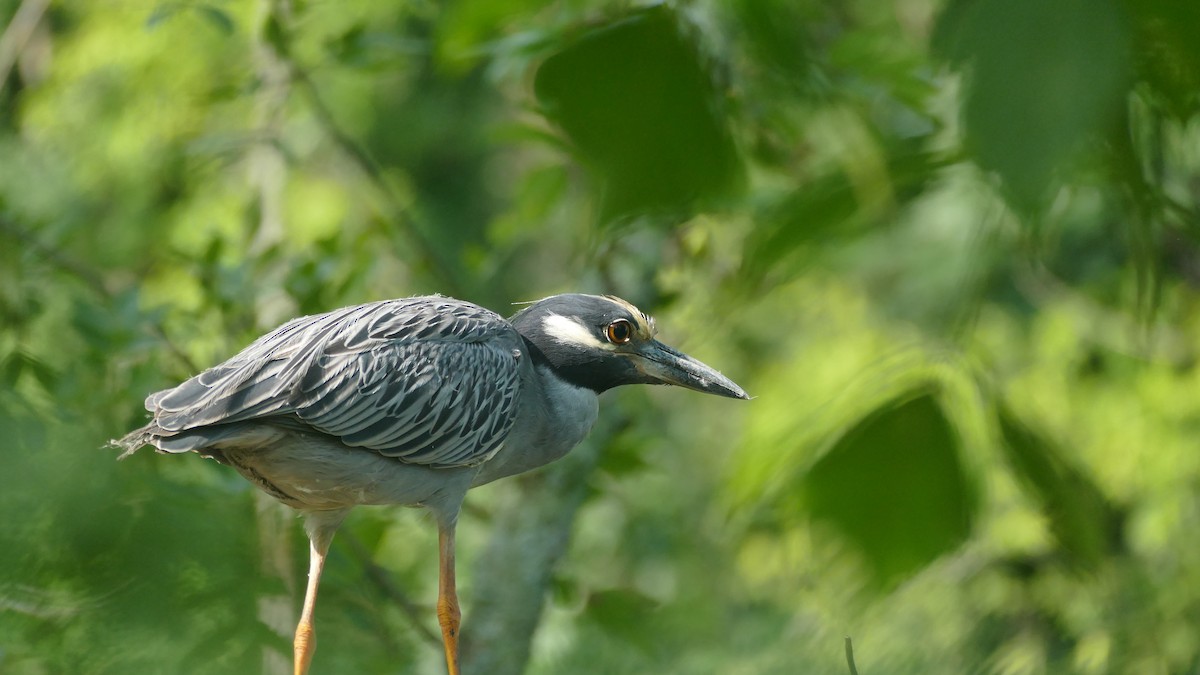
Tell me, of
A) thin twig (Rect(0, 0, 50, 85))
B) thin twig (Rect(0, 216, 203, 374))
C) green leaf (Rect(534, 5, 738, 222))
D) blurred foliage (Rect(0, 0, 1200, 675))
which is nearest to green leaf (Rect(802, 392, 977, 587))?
blurred foliage (Rect(0, 0, 1200, 675))

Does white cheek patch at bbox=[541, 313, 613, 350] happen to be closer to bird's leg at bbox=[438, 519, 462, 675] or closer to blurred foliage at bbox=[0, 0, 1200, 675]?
blurred foliage at bbox=[0, 0, 1200, 675]

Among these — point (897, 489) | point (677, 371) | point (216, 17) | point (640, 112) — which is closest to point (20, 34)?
point (216, 17)

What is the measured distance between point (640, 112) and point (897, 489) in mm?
302

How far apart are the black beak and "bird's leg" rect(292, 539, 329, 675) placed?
0.73m

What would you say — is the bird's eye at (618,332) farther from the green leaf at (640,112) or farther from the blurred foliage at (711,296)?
the green leaf at (640,112)

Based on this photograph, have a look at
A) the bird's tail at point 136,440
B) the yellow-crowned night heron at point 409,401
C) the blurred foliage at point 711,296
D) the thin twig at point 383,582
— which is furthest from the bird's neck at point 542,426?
the thin twig at point 383,582

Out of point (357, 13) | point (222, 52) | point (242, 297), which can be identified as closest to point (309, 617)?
point (242, 297)

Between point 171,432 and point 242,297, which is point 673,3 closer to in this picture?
point 171,432

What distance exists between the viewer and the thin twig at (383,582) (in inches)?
140

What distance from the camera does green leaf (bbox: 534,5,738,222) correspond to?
0.83 metres

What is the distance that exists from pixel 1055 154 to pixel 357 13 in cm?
484

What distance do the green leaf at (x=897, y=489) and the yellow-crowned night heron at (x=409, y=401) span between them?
139 centimetres

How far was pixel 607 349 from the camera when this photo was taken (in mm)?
2629

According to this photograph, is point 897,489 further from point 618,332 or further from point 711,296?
point 711,296
